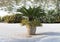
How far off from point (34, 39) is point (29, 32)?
3.92ft

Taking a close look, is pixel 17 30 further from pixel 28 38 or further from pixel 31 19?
pixel 28 38

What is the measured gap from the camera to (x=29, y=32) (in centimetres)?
1015

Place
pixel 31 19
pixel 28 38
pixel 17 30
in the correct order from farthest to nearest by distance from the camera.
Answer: pixel 17 30
pixel 31 19
pixel 28 38

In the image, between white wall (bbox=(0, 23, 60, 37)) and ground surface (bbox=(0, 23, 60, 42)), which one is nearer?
ground surface (bbox=(0, 23, 60, 42))

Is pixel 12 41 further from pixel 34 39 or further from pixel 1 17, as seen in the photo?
pixel 1 17

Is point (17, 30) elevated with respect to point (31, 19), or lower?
lower

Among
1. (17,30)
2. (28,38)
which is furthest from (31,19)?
(17,30)

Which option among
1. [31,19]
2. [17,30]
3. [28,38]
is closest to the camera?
[28,38]

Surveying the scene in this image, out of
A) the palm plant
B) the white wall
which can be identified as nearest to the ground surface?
the white wall

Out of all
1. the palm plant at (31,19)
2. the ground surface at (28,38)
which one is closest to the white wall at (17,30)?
the ground surface at (28,38)

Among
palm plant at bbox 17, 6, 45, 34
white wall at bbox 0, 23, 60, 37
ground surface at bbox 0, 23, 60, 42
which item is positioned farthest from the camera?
white wall at bbox 0, 23, 60, 37

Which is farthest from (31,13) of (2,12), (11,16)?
(2,12)

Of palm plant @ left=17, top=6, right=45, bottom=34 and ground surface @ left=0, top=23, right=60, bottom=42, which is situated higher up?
palm plant @ left=17, top=6, right=45, bottom=34

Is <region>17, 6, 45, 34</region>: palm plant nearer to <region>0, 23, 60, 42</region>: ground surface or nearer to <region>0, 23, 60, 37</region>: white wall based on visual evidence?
<region>0, 23, 60, 42</region>: ground surface
